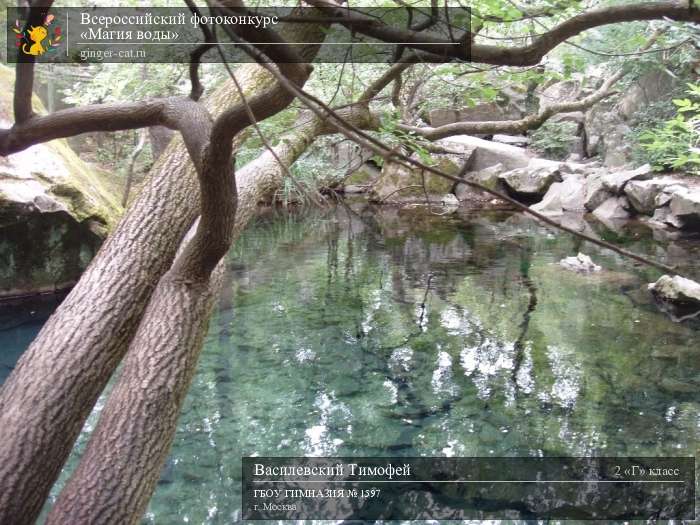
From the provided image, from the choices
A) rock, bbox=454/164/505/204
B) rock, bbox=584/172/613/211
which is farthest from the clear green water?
rock, bbox=454/164/505/204

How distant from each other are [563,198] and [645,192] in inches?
74.3

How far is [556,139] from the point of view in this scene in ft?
57.5

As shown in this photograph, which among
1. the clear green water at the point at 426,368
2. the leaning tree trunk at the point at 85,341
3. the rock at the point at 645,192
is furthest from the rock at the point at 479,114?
the leaning tree trunk at the point at 85,341

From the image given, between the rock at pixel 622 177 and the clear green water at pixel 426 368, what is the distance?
4289 millimetres

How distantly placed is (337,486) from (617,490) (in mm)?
1719

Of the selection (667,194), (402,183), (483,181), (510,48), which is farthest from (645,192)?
(510,48)

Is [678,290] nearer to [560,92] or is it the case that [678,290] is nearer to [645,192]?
[645,192]

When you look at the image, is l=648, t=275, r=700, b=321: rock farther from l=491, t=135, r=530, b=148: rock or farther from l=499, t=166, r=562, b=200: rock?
l=491, t=135, r=530, b=148: rock

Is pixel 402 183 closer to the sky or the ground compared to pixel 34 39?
closer to the ground

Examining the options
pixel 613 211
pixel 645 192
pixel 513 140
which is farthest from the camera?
pixel 513 140

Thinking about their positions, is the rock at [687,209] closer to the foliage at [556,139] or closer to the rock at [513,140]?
the foliage at [556,139]

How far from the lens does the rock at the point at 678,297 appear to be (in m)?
6.52

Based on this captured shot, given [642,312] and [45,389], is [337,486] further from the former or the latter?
[642,312]

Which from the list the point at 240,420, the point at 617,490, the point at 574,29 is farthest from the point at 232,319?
the point at 574,29
